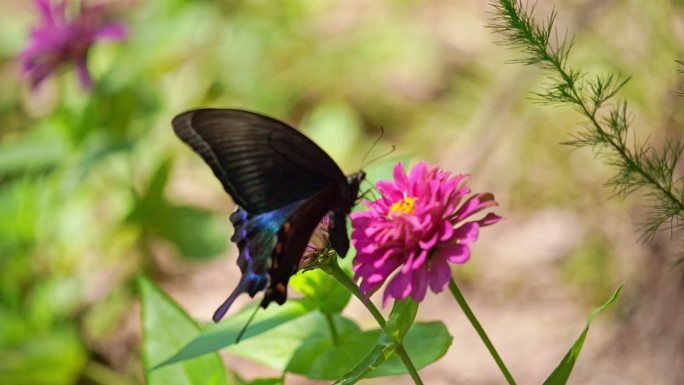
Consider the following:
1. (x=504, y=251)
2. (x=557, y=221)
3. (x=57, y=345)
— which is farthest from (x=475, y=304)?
(x=57, y=345)

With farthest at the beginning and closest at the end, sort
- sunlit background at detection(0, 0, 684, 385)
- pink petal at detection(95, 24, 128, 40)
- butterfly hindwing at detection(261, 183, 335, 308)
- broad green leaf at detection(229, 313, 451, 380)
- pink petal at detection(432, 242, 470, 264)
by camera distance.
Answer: pink petal at detection(95, 24, 128, 40) → sunlit background at detection(0, 0, 684, 385) → broad green leaf at detection(229, 313, 451, 380) → butterfly hindwing at detection(261, 183, 335, 308) → pink petal at detection(432, 242, 470, 264)

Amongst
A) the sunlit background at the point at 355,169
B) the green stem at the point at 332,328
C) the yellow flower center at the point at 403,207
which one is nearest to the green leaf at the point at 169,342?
the green stem at the point at 332,328

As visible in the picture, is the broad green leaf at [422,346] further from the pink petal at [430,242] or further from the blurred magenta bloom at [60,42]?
the blurred magenta bloom at [60,42]

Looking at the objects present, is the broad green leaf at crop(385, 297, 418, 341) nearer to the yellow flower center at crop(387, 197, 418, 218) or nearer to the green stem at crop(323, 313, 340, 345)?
the yellow flower center at crop(387, 197, 418, 218)

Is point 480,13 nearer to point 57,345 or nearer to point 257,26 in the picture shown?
point 257,26

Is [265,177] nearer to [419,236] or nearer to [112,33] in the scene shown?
[419,236]

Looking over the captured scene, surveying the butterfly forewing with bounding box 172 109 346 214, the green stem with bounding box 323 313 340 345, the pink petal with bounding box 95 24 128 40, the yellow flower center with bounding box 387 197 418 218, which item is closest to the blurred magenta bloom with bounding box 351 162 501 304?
the yellow flower center with bounding box 387 197 418 218
